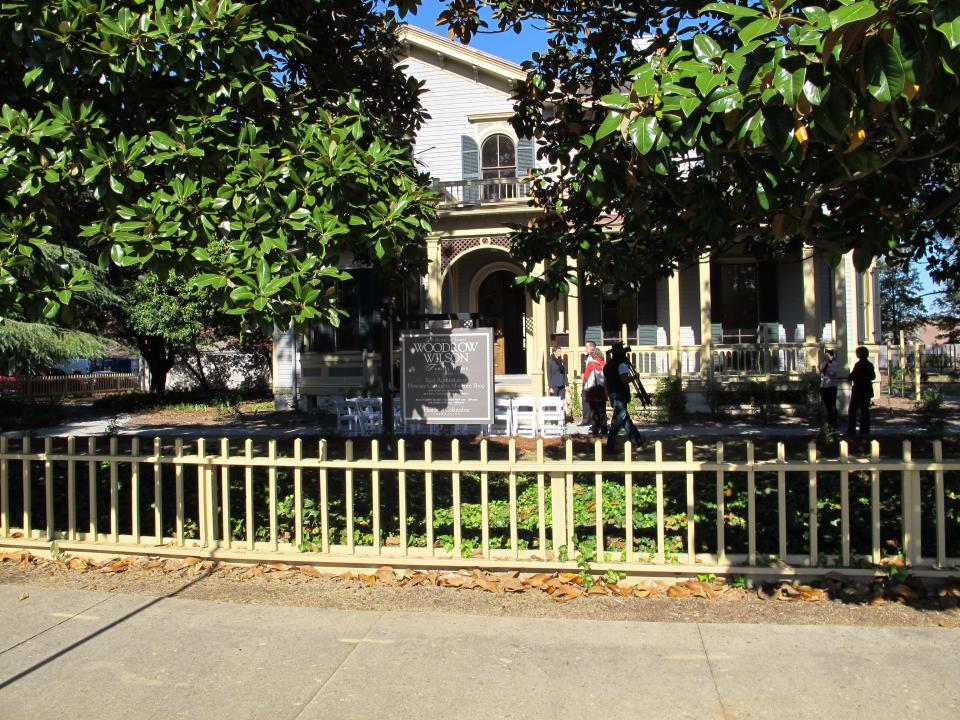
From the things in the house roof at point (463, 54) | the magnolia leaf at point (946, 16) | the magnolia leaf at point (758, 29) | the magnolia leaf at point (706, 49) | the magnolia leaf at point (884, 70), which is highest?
the house roof at point (463, 54)

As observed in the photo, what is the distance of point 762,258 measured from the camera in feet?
34.5

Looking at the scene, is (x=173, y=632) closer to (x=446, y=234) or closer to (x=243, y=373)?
(x=446, y=234)

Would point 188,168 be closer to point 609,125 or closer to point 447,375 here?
point 609,125

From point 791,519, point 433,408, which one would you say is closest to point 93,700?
point 791,519

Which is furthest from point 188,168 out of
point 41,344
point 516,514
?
point 41,344

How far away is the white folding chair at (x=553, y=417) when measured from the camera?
44.2 ft

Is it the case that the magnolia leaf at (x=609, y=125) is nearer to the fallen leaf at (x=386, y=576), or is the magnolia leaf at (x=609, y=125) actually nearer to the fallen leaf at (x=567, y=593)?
the fallen leaf at (x=567, y=593)

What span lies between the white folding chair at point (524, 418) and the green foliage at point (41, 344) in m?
11.4

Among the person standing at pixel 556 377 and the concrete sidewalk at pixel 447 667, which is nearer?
the concrete sidewalk at pixel 447 667

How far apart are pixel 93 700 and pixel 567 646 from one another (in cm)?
252

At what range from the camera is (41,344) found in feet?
60.2

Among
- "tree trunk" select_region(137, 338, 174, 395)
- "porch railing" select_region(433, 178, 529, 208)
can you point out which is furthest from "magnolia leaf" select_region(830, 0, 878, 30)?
"tree trunk" select_region(137, 338, 174, 395)

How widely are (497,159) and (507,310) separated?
4.11 meters

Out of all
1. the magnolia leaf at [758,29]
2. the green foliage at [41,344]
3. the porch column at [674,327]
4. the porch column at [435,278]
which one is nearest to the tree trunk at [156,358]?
the green foliage at [41,344]
